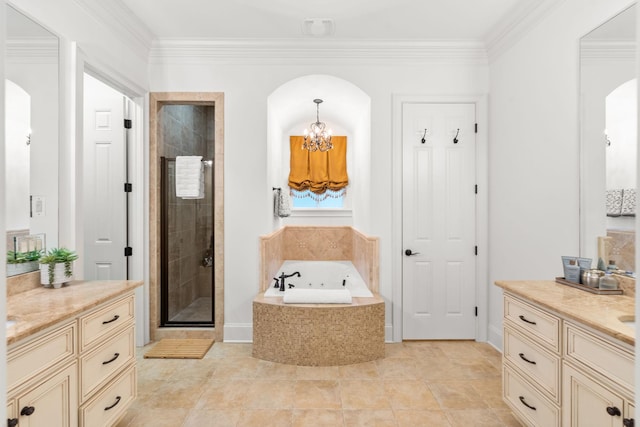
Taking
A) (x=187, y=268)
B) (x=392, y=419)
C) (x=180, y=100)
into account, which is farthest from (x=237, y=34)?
(x=392, y=419)

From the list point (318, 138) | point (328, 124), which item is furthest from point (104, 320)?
point (328, 124)

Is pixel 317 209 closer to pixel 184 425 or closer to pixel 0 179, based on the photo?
pixel 184 425

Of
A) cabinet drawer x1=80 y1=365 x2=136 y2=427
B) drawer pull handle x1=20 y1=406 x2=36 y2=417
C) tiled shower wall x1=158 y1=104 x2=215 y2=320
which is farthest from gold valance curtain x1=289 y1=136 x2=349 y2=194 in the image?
drawer pull handle x1=20 y1=406 x2=36 y2=417

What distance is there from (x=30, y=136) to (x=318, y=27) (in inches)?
89.7

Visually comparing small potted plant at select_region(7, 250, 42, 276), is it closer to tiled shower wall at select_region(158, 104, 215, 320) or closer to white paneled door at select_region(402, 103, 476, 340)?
tiled shower wall at select_region(158, 104, 215, 320)

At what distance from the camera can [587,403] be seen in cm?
146

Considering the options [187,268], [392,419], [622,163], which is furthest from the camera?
[187,268]

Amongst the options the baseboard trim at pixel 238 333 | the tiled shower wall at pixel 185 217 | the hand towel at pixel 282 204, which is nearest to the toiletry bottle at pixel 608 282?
the baseboard trim at pixel 238 333

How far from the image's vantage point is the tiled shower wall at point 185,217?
142 inches

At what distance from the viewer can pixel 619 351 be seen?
132 centimetres

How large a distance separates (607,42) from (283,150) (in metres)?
3.95

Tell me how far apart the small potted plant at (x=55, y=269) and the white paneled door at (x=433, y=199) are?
8.84 feet

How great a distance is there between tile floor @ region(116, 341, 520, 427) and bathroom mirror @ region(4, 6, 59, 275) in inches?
49.2

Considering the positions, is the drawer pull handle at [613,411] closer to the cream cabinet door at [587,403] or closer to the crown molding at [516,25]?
the cream cabinet door at [587,403]
